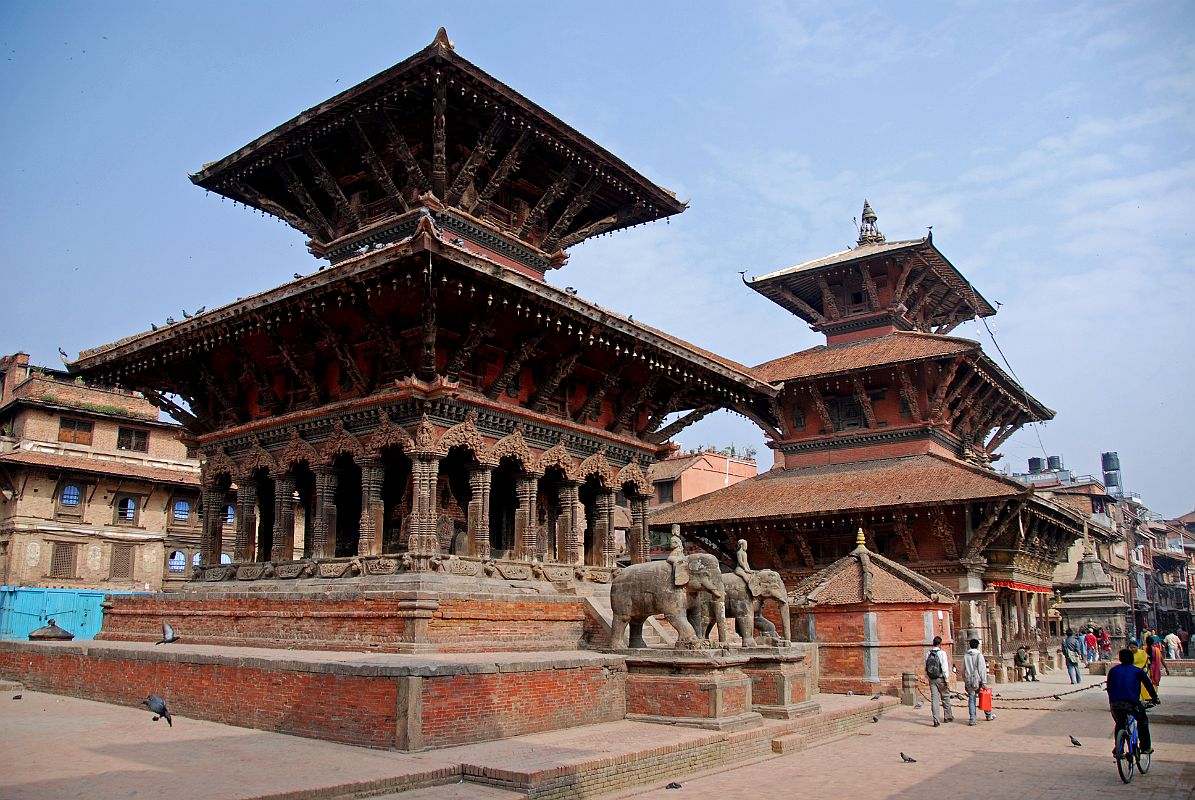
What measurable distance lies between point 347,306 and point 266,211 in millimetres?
6736

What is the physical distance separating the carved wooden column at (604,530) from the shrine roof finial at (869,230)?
60.2 ft

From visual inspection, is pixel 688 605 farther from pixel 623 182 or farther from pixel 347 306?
Result: pixel 623 182

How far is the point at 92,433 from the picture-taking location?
38.2 meters

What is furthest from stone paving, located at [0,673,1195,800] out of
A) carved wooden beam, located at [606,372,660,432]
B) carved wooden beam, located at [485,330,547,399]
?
carved wooden beam, located at [606,372,660,432]

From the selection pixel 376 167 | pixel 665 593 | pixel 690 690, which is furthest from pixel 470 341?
pixel 690 690

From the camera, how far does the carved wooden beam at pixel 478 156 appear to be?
17.0 metres

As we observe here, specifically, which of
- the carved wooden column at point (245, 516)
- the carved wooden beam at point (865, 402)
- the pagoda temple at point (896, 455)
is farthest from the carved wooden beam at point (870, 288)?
the carved wooden column at point (245, 516)

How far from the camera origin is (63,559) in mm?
36062

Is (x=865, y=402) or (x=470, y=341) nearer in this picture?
(x=470, y=341)

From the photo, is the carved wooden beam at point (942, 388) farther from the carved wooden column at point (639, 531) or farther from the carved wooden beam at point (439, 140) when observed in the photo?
the carved wooden beam at point (439, 140)

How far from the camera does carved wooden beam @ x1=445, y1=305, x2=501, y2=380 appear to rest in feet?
48.4

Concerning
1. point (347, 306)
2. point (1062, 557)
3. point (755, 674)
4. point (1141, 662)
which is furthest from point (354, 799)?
point (1062, 557)

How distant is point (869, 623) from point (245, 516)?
42.6 feet

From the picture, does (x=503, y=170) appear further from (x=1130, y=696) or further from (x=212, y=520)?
(x=1130, y=696)
